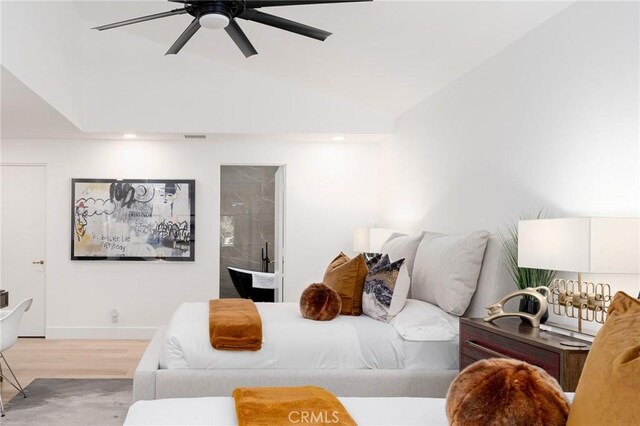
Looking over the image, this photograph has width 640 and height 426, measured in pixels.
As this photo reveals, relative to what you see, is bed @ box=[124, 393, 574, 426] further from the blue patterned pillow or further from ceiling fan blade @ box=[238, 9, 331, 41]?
ceiling fan blade @ box=[238, 9, 331, 41]

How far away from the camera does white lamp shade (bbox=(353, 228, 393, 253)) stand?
540 centimetres

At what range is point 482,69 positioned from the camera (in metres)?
3.84

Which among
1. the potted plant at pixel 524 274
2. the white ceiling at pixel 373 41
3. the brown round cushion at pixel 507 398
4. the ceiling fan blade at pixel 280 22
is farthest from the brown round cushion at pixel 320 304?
the brown round cushion at pixel 507 398

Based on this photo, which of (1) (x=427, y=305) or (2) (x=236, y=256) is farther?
(2) (x=236, y=256)

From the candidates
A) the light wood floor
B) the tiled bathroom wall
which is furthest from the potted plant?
the tiled bathroom wall

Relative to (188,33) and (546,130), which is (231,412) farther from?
(546,130)

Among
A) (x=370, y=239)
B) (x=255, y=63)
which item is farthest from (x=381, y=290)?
(x=255, y=63)

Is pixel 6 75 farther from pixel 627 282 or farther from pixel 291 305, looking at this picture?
pixel 627 282

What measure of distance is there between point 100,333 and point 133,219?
4.16 ft

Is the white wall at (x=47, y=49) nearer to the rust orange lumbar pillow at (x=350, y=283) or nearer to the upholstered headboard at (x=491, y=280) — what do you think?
the rust orange lumbar pillow at (x=350, y=283)

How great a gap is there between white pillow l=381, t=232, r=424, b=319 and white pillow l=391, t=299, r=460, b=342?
0.06 m

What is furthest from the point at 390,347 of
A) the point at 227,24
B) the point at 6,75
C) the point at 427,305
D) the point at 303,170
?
the point at 303,170

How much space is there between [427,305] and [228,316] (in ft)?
3.96

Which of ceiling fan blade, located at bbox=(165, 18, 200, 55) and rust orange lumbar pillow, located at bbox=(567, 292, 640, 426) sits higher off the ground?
ceiling fan blade, located at bbox=(165, 18, 200, 55)
